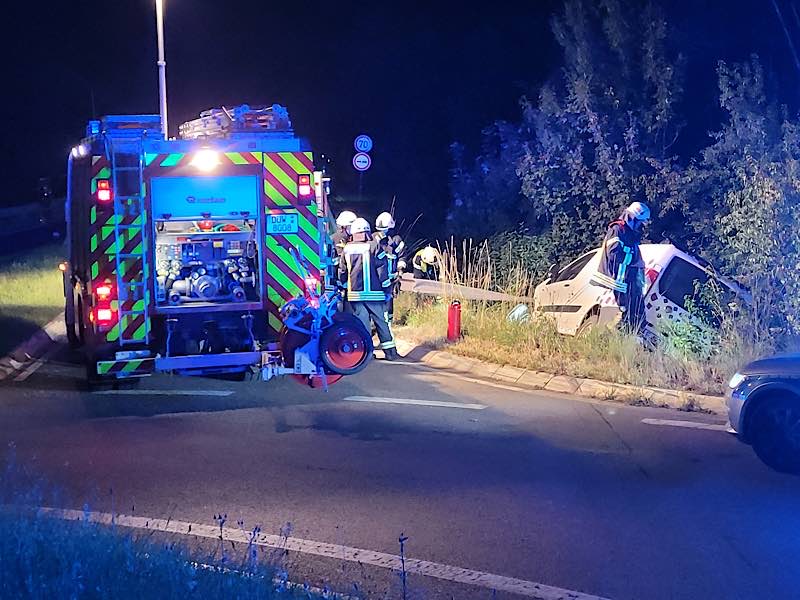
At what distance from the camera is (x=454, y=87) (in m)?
27.1

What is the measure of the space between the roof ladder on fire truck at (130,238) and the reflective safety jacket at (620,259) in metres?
5.02

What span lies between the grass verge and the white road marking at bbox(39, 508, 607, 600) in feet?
16.9

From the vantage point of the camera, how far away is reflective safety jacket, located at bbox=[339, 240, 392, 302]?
11.8 meters

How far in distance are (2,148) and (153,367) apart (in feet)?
116

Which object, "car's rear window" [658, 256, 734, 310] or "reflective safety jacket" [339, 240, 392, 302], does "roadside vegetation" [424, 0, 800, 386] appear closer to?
"car's rear window" [658, 256, 734, 310]

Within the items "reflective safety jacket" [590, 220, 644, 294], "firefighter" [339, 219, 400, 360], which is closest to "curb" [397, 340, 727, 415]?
"firefighter" [339, 219, 400, 360]

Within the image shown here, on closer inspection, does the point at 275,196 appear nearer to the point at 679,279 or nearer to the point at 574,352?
the point at 574,352

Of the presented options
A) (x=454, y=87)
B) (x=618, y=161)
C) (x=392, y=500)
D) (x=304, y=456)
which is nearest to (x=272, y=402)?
(x=304, y=456)

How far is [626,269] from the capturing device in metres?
11.4

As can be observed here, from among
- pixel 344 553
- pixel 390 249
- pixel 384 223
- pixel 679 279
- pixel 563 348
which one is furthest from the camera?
pixel 384 223

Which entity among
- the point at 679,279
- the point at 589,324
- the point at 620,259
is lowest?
the point at 589,324

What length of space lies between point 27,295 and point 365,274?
8378 mm

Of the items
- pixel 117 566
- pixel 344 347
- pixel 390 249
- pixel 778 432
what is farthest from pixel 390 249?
pixel 117 566

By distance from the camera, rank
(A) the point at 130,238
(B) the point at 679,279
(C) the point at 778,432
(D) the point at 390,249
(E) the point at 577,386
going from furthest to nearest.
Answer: (D) the point at 390,249 → (B) the point at 679,279 → (E) the point at 577,386 → (A) the point at 130,238 → (C) the point at 778,432
